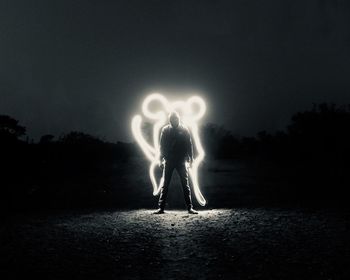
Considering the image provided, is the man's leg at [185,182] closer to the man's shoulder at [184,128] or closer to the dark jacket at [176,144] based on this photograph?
the dark jacket at [176,144]

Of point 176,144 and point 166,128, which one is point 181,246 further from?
point 166,128

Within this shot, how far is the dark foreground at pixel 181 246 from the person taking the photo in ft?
17.6

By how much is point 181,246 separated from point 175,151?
14.8 feet

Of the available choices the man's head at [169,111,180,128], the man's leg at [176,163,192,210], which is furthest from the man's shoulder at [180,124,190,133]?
the man's leg at [176,163,192,210]

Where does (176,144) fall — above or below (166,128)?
below

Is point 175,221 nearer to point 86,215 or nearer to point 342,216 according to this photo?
point 86,215

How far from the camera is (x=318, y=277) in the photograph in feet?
16.3

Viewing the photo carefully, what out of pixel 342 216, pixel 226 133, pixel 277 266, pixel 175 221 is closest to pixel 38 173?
pixel 175 221

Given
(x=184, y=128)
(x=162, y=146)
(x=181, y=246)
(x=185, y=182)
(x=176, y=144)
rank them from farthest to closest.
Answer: (x=184, y=128) < (x=162, y=146) < (x=176, y=144) < (x=185, y=182) < (x=181, y=246)

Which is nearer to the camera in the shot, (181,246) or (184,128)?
(181,246)

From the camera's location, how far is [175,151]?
1106cm

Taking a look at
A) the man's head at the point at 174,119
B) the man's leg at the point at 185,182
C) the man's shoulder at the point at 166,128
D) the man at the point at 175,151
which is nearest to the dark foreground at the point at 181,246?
the man's leg at the point at 185,182

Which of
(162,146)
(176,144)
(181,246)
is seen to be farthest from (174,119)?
(181,246)

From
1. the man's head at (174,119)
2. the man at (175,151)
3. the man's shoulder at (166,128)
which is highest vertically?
the man's head at (174,119)
